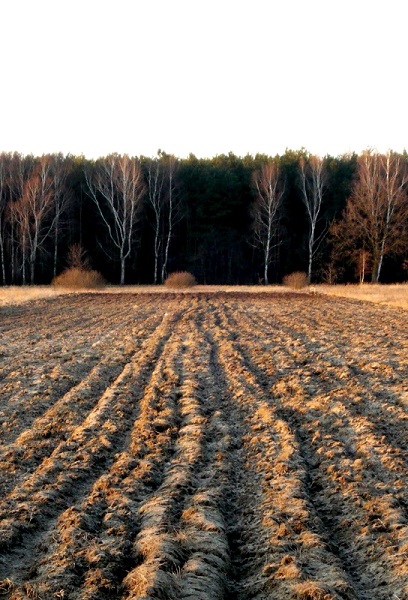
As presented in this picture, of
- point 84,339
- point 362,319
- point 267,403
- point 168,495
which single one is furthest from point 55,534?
point 362,319

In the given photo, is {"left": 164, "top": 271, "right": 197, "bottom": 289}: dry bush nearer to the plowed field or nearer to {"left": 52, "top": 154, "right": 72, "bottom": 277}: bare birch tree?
{"left": 52, "top": 154, "right": 72, "bottom": 277}: bare birch tree

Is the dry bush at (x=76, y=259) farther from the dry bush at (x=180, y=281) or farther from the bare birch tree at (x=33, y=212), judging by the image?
the dry bush at (x=180, y=281)

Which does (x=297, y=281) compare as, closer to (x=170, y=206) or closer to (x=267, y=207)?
(x=267, y=207)

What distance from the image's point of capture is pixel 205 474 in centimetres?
536

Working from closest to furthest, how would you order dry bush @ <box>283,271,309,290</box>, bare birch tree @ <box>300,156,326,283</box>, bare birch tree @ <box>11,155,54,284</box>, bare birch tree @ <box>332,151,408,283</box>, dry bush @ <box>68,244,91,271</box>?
dry bush @ <box>283,271,309,290</box> < dry bush @ <box>68,244,91,271</box> < bare birch tree @ <box>11,155,54,284</box> < bare birch tree @ <box>332,151,408,283</box> < bare birch tree @ <box>300,156,326,283</box>

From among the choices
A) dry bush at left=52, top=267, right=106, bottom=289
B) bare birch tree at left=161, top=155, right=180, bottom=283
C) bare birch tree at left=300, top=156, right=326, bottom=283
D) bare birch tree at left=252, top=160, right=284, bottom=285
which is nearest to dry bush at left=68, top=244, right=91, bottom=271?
dry bush at left=52, top=267, right=106, bottom=289

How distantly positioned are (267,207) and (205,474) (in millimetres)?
40282

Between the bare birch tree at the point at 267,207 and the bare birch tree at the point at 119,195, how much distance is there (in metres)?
8.97

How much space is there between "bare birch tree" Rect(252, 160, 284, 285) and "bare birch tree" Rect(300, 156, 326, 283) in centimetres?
197

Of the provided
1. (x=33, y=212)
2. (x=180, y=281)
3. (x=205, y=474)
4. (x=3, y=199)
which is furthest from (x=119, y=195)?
(x=205, y=474)

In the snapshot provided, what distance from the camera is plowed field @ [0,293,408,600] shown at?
3.62 m

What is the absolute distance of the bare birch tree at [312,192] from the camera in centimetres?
4353

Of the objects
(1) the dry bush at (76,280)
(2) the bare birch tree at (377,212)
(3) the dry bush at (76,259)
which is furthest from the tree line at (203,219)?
(1) the dry bush at (76,280)

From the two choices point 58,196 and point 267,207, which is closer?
point 58,196
